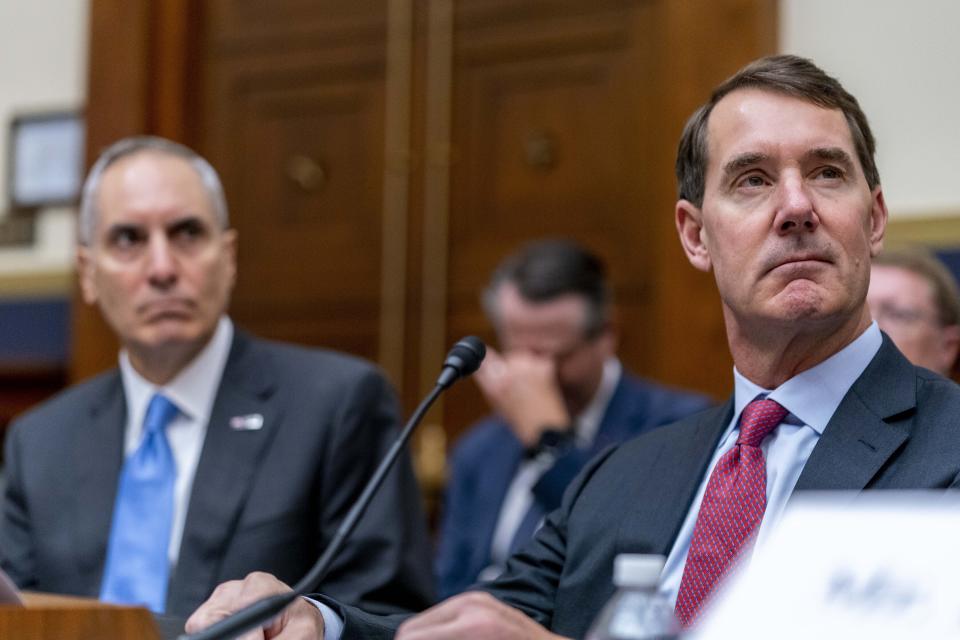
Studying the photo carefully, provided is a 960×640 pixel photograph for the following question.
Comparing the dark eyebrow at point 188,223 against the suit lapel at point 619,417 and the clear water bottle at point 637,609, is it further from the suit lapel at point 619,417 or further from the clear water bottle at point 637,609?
the clear water bottle at point 637,609

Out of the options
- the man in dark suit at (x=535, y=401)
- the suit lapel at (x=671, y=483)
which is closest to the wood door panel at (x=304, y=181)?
the man in dark suit at (x=535, y=401)

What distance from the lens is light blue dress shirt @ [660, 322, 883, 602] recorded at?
1.92 meters

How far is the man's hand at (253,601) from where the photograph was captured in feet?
5.71

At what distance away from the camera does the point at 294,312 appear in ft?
16.4

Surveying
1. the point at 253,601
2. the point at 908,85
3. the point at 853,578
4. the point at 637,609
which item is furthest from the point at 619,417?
the point at 853,578

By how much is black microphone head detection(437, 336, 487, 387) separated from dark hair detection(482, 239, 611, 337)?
200 centimetres

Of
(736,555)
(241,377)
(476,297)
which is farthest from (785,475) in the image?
(476,297)

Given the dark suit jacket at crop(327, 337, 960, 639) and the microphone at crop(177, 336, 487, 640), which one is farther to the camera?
the dark suit jacket at crop(327, 337, 960, 639)

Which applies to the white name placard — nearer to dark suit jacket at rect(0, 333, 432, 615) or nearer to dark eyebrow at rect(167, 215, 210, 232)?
dark suit jacket at rect(0, 333, 432, 615)

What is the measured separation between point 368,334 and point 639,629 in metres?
3.67

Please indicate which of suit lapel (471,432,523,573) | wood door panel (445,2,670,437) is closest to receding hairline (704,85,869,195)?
suit lapel (471,432,523,573)

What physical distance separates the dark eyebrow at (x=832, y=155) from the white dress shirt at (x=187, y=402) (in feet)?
4.62

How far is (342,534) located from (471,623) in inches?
13.3

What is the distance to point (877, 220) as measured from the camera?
2102 mm
